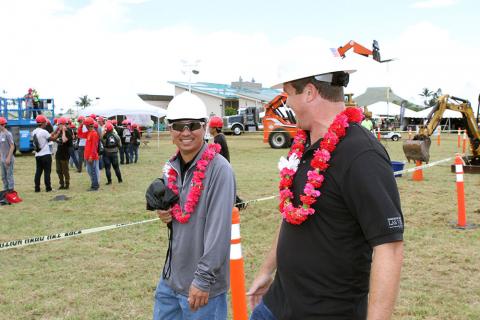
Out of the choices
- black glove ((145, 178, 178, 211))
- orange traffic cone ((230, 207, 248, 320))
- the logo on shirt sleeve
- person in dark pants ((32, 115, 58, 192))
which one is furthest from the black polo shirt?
person in dark pants ((32, 115, 58, 192))

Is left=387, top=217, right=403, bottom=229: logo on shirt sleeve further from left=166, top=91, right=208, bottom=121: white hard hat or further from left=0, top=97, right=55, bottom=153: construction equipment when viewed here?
left=0, top=97, right=55, bottom=153: construction equipment

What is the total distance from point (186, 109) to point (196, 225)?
71 cm

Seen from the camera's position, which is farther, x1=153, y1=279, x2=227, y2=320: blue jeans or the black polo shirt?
x1=153, y1=279, x2=227, y2=320: blue jeans

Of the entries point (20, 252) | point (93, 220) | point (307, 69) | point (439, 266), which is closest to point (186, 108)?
point (307, 69)

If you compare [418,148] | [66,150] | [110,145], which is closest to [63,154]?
[66,150]

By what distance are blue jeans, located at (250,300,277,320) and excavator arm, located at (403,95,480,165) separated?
11913 mm

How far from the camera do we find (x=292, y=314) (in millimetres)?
2023

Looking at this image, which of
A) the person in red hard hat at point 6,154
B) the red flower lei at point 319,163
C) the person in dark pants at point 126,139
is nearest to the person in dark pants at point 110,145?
the person in red hard hat at point 6,154

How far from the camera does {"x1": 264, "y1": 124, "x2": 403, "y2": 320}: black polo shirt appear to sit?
67.6 inches

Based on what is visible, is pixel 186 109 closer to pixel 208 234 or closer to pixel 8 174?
pixel 208 234

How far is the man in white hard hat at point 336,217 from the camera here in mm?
1709

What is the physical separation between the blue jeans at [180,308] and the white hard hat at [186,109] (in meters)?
1.02

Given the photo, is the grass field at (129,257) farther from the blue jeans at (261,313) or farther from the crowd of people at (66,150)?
the blue jeans at (261,313)

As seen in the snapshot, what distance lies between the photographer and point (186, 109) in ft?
9.59
